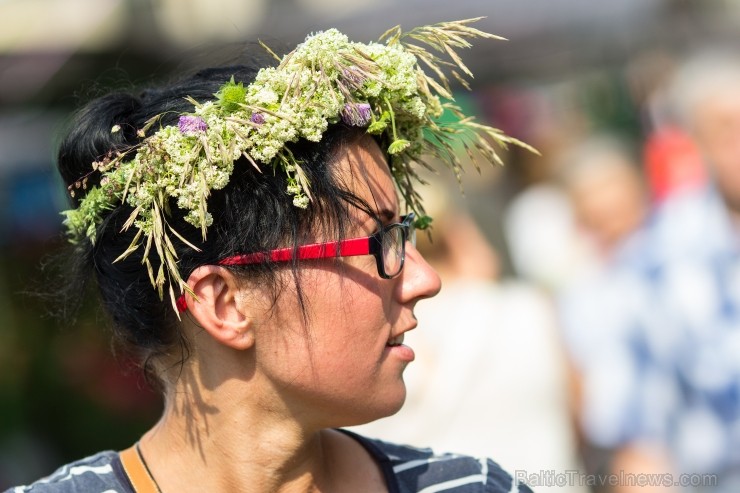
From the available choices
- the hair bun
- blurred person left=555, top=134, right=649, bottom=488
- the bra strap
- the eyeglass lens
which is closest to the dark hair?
the hair bun

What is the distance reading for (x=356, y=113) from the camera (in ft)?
7.31

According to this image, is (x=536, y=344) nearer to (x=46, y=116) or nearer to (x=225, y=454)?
(x=225, y=454)

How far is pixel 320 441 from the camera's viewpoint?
95.7 inches

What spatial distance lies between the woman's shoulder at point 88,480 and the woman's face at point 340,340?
39cm

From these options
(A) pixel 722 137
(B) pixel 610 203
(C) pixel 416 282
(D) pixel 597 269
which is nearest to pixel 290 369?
(C) pixel 416 282

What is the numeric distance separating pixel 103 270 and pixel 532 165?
5.04m

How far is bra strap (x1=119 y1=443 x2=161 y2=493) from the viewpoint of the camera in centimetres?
225

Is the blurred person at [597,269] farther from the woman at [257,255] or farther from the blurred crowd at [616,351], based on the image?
the woman at [257,255]

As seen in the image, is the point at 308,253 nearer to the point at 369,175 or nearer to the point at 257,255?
the point at 257,255

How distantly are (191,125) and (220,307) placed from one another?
0.40m

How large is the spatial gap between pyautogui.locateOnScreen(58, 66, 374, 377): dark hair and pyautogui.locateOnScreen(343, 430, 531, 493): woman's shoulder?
52 centimetres

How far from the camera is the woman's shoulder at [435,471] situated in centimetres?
242

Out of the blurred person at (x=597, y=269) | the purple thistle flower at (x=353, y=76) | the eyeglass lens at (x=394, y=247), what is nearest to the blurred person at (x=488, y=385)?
the blurred person at (x=597, y=269)

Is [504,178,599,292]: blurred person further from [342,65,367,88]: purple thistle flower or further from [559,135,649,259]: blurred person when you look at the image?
[342,65,367,88]: purple thistle flower
